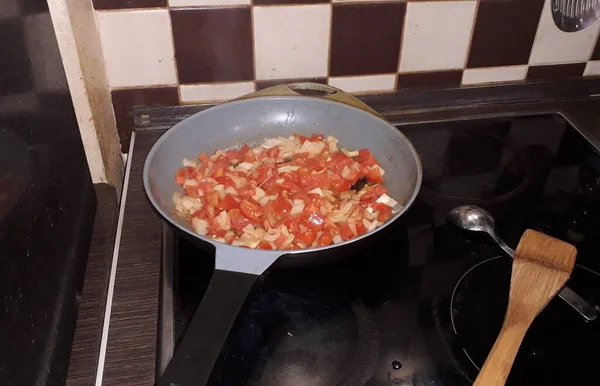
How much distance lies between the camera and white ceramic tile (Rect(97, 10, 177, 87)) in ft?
3.18

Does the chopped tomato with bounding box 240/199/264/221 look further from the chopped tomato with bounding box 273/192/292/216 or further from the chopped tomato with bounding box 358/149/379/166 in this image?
the chopped tomato with bounding box 358/149/379/166

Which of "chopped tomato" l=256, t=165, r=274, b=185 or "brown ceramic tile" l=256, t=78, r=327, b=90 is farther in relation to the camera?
"brown ceramic tile" l=256, t=78, r=327, b=90

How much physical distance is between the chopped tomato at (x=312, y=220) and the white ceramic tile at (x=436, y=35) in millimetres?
436

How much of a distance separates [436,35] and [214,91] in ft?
1.45

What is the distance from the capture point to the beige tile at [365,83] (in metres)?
1.11

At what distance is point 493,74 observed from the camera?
116 centimetres

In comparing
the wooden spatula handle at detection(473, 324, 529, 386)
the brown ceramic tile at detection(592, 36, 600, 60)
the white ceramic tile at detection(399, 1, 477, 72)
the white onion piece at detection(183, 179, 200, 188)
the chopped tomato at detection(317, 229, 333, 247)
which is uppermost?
the white ceramic tile at detection(399, 1, 477, 72)

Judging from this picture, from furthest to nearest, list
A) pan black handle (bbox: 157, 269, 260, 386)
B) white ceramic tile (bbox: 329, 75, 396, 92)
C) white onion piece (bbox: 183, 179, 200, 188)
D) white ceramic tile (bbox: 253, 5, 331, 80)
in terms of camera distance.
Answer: white ceramic tile (bbox: 329, 75, 396, 92)
white ceramic tile (bbox: 253, 5, 331, 80)
white onion piece (bbox: 183, 179, 200, 188)
pan black handle (bbox: 157, 269, 260, 386)

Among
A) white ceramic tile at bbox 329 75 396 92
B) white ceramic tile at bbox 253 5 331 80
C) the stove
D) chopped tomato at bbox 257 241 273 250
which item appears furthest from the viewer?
white ceramic tile at bbox 329 75 396 92

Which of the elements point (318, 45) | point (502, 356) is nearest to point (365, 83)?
point (318, 45)

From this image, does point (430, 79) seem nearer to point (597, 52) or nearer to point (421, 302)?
point (597, 52)

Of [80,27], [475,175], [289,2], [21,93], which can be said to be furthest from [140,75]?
[475,175]

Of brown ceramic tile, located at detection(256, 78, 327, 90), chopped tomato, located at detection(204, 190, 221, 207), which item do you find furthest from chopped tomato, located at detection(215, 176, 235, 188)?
brown ceramic tile, located at detection(256, 78, 327, 90)

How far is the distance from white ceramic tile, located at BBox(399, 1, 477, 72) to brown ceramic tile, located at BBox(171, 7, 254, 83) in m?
0.31
